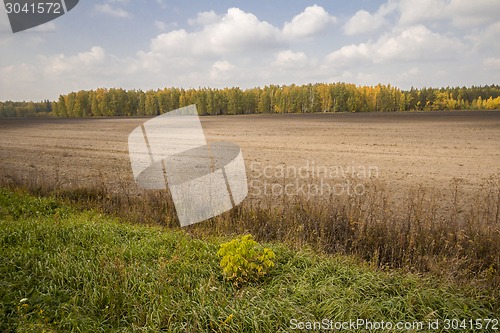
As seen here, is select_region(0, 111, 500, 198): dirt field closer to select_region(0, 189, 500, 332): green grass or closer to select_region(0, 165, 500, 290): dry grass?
select_region(0, 165, 500, 290): dry grass

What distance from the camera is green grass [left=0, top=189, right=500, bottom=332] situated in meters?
4.35

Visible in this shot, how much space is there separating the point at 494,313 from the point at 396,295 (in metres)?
1.26

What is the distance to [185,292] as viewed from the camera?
5.04 meters

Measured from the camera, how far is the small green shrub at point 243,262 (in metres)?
5.20

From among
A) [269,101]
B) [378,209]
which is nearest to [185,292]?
[378,209]

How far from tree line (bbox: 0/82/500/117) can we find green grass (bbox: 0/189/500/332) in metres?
106

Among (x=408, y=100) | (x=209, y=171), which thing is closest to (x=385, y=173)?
(x=209, y=171)

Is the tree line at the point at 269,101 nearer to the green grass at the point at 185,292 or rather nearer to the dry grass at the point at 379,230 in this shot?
the dry grass at the point at 379,230

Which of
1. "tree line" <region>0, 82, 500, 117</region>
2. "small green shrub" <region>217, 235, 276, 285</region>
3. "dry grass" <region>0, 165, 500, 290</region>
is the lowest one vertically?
"dry grass" <region>0, 165, 500, 290</region>

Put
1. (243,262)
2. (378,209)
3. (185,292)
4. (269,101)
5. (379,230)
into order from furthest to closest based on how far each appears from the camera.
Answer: (269,101), (378,209), (379,230), (243,262), (185,292)

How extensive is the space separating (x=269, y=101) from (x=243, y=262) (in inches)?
4410

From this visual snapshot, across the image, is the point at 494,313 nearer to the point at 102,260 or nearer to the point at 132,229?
the point at 102,260

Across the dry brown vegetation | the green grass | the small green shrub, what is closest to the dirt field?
the dry brown vegetation

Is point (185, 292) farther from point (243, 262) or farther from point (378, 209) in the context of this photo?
point (378, 209)
